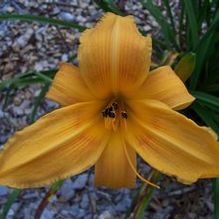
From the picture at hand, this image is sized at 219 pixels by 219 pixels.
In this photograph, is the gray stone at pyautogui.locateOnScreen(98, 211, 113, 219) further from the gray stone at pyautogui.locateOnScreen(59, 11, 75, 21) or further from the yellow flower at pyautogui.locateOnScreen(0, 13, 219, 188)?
the gray stone at pyautogui.locateOnScreen(59, 11, 75, 21)

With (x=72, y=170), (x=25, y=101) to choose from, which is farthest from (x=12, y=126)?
(x=72, y=170)

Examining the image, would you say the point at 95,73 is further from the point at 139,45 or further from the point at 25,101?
the point at 25,101

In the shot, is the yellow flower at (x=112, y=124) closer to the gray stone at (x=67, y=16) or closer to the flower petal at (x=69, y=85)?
the flower petal at (x=69, y=85)

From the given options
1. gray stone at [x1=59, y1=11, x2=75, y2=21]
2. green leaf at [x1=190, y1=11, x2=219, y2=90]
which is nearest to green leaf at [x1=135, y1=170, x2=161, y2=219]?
green leaf at [x1=190, y1=11, x2=219, y2=90]

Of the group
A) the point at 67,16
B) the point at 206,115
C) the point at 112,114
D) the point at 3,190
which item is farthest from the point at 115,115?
the point at 67,16

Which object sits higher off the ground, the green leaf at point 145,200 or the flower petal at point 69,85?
the flower petal at point 69,85

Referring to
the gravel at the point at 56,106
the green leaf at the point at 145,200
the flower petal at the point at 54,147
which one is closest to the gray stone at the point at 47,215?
the gravel at the point at 56,106
